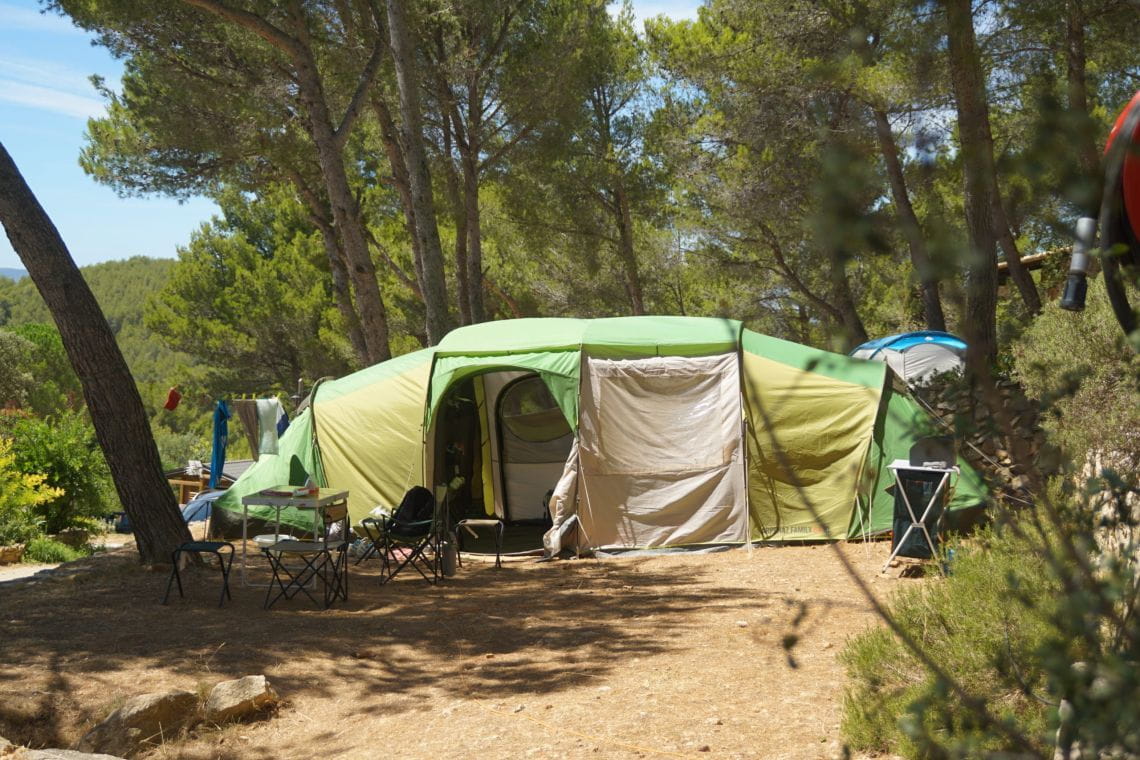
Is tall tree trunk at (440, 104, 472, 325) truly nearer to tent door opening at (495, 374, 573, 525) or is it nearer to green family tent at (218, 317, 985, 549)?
tent door opening at (495, 374, 573, 525)

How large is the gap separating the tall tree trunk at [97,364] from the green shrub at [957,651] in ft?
14.1

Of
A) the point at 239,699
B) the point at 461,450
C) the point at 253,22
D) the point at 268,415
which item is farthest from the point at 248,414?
the point at 239,699

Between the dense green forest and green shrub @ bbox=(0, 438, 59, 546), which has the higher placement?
the dense green forest

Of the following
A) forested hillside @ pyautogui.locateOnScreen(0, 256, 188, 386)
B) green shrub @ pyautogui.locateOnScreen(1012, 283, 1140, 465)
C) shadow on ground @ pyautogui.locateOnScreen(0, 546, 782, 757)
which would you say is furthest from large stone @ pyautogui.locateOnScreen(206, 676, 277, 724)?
forested hillside @ pyautogui.locateOnScreen(0, 256, 188, 386)

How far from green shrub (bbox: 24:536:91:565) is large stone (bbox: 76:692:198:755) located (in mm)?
6017

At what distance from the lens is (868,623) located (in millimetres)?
4746

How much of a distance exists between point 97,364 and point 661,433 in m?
3.83

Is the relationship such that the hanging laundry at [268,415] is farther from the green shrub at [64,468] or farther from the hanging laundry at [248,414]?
the green shrub at [64,468]

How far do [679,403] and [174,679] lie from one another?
4.34 m

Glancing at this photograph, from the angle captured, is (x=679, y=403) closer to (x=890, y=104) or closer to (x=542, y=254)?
(x=890, y=104)

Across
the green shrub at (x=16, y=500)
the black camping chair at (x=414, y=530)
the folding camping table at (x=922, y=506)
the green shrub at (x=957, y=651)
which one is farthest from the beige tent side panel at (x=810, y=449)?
the green shrub at (x=16, y=500)

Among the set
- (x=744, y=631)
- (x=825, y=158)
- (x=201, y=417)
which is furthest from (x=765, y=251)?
(x=201, y=417)

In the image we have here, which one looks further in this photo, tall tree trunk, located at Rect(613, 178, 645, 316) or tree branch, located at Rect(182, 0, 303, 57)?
tall tree trunk, located at Rect(613, 178, 645, 316)

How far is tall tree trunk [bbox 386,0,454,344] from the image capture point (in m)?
9.79
